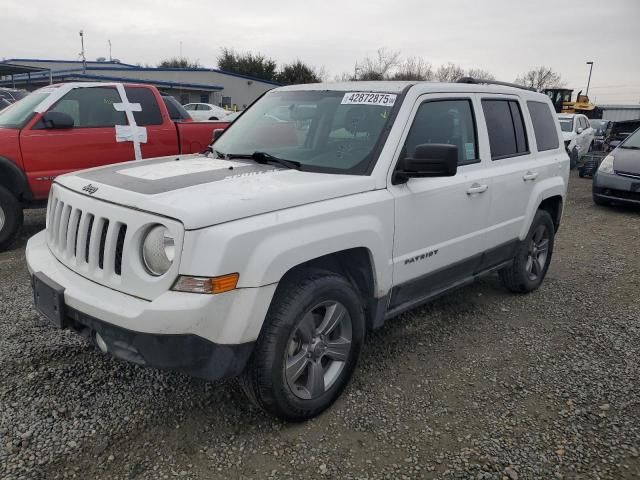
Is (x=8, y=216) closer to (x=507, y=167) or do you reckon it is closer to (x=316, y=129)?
(x=316, y=129)

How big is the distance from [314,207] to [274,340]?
0.71 meters

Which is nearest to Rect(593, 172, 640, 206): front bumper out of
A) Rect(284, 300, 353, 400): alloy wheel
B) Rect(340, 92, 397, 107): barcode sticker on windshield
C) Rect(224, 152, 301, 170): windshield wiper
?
Rect(340, 92, 397, 107): barcode sticker on windshield

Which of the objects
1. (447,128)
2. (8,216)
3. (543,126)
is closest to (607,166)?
(543,126)

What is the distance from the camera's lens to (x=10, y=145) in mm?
5668

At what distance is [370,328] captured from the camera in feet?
10.4

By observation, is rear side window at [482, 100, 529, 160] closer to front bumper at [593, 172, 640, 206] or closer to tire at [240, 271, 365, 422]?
tire at [240, 271, 365, 422]

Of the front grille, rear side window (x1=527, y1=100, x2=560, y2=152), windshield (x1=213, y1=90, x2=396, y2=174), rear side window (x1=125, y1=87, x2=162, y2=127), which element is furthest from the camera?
rear side window (x1=125, y1=87, x2=162, y2=127)

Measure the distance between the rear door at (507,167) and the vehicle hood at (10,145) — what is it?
5.02 meters

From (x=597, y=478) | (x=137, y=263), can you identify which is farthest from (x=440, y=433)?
(x=137, y=263)

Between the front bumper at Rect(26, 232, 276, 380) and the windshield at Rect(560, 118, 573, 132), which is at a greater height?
the windshield at Rect(560, 118, 573, 132)

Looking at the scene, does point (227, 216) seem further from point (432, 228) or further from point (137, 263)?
point (432, 228)

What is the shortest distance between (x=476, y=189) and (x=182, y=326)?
2369mm

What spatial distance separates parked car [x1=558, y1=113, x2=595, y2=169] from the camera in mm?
14438

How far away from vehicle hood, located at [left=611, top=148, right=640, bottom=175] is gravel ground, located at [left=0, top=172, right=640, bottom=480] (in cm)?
569
